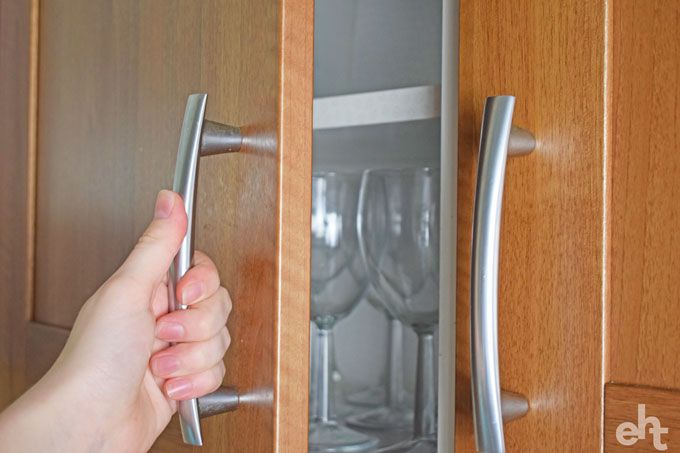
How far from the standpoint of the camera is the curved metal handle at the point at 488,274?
46 centimetres

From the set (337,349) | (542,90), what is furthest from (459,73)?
(337,349)

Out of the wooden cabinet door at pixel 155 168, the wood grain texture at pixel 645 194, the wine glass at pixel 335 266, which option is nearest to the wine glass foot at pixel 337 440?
the wine glass at pixel 335 266

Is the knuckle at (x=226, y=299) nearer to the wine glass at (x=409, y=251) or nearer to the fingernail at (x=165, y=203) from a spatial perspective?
the fingernail at (x=165, y=203)

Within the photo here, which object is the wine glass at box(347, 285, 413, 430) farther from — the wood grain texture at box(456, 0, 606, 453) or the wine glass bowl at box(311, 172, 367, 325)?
the wood grain texture at box(456, 0, 606, 453)

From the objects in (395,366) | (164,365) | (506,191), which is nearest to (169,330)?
(164,365)

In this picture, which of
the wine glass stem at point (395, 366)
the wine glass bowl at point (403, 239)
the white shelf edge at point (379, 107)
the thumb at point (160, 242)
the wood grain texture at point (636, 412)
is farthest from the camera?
the wine glass stem at point (395, 366)

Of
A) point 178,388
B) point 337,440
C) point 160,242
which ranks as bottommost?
point 337,440

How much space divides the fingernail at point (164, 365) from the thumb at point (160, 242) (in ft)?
0.20

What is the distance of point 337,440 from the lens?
93 cm

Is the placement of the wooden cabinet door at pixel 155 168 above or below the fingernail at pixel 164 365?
above

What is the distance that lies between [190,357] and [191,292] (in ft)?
0.28

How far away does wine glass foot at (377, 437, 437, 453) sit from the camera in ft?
2.90

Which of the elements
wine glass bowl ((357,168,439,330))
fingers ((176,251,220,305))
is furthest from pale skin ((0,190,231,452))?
wine glass bowl ((357,168,439,330))

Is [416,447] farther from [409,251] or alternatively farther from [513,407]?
[513,407]
